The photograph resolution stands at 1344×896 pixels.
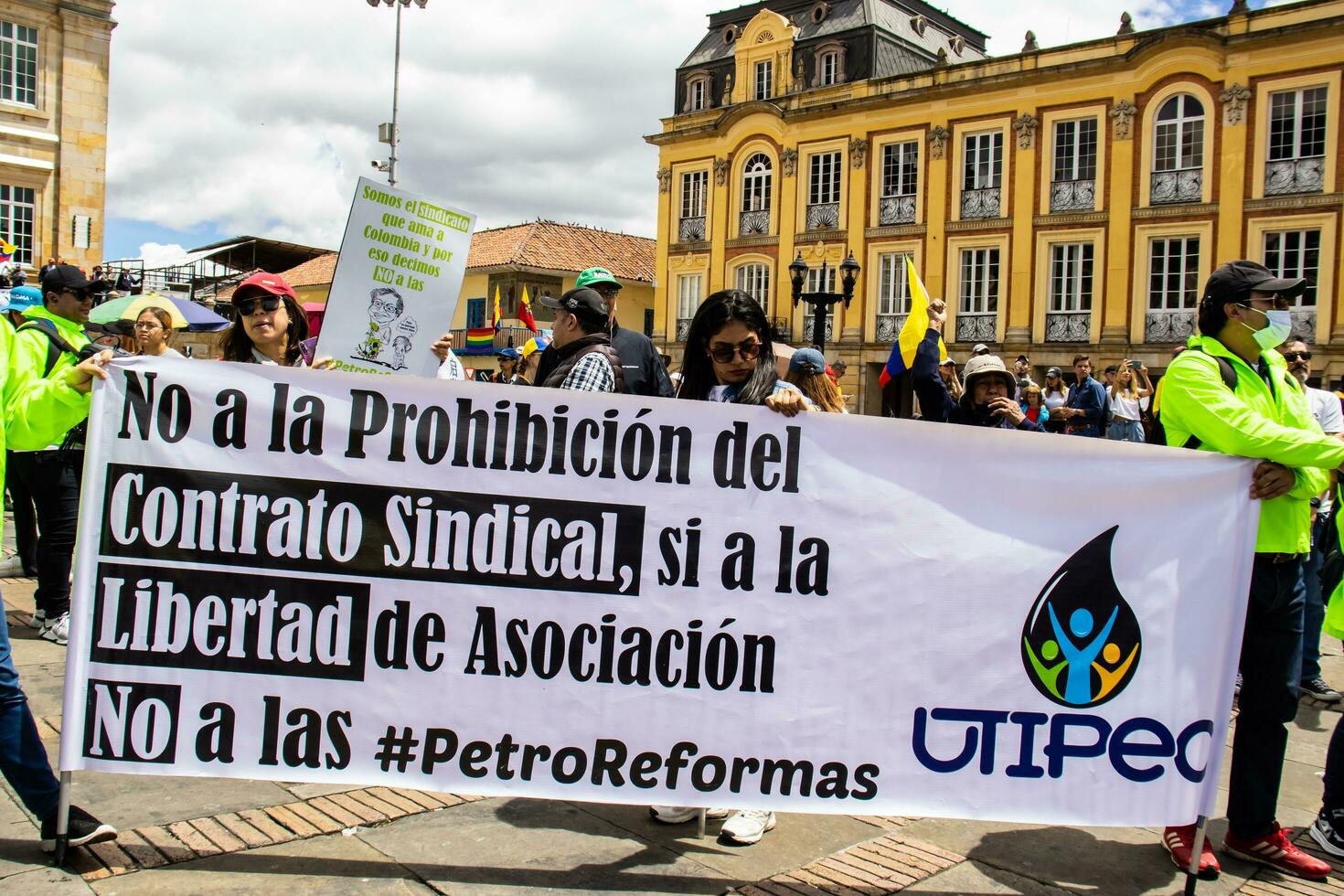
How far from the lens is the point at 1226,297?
3.77 m

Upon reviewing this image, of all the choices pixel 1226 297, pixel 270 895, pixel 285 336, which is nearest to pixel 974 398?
pixel 1226 297

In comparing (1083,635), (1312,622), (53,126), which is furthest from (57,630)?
(53,126)

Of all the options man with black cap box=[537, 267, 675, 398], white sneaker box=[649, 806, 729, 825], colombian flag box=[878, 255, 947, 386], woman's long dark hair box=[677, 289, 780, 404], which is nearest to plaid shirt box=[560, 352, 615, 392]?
woman's long dark hair box=[677, 289, 780, 404]

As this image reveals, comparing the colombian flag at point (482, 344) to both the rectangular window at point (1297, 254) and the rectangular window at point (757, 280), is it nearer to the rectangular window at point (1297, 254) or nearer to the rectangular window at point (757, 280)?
the rectangular window at point (757, 280)

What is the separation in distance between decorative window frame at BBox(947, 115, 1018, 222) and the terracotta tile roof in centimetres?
2014

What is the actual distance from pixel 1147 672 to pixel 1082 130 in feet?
96.0

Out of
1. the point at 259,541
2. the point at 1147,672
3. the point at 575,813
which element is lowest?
the point at 575,813

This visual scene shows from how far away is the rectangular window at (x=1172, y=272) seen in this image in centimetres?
2781

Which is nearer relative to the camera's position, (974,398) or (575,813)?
(575,813)

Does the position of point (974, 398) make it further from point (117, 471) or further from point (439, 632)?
point (117, 471)

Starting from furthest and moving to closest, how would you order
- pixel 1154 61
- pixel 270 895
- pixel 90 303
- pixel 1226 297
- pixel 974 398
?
1. pixel 1154 61
2. pixel 90 303
3. pixel 974 398
4. pixel 1226 297
5. pixel 270 895

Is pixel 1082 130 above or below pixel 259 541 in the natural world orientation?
above

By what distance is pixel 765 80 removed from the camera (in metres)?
36.8

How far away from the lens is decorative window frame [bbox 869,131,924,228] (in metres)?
32.3
